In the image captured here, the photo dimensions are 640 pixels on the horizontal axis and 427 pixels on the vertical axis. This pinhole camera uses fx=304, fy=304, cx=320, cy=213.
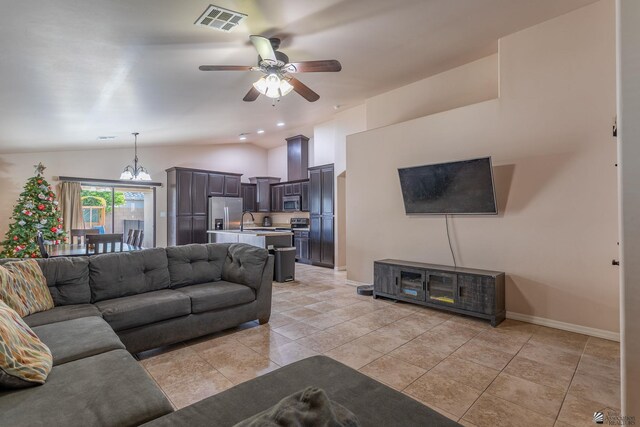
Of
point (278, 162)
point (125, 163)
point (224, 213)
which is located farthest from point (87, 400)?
point (278, 162)

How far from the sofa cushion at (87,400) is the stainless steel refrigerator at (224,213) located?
23.2 feet

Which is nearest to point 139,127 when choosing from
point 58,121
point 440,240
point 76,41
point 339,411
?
point 58,121

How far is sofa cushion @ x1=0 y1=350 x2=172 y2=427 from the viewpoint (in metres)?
1.15

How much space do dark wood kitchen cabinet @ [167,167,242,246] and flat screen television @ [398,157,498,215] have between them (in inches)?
230

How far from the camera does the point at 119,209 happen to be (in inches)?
309

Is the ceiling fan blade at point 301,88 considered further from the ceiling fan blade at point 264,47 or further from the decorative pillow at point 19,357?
the decorative pillow at point 19,357

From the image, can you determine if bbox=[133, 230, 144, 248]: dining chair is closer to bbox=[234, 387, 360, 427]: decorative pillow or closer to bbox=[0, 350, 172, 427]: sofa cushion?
bbox=[0, 350, 172, 427]: sofa cushion

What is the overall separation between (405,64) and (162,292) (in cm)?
414

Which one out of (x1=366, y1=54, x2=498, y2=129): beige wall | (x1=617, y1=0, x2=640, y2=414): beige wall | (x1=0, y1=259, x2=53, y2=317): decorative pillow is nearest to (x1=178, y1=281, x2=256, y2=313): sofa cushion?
(x1=0, y1=259, x2=53, y2=317): decorative pillow

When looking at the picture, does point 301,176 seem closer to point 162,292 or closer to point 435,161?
point 435,161

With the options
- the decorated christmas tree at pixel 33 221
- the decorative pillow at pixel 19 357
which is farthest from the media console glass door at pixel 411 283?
the decorated christmas tree at pixel 33 221

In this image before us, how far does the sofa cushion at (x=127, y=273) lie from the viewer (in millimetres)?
2818

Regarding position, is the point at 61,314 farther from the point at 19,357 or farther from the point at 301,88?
the point at 301,88

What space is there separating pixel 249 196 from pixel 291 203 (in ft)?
5.76
